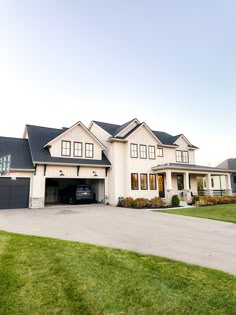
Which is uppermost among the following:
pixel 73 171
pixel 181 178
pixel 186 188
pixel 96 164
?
pixel 96 164

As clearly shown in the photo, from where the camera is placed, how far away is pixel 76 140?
68.9 feet

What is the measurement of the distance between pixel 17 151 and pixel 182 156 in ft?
58.4

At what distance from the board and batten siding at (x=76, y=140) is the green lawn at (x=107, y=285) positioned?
1483 cm

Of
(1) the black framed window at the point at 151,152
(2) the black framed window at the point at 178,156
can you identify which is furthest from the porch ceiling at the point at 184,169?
(2) the black framed window at the point at 178,156

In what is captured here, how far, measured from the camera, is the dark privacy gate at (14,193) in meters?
17.0

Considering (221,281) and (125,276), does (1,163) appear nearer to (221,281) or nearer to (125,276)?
(125,276)

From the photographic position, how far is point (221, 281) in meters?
3.92

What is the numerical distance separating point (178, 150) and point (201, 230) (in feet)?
56.5

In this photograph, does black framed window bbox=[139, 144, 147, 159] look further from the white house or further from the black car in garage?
the black car in garage

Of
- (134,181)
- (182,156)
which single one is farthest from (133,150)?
(182,156)

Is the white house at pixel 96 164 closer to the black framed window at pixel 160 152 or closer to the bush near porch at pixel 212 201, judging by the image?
the black framed window at pixel 160 152

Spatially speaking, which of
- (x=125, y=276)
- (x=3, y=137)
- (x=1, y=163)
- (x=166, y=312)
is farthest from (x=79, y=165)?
(x=166, y=312)

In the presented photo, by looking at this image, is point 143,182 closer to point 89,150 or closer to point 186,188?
point 186,188

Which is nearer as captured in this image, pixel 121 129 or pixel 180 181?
pixel 121 129
